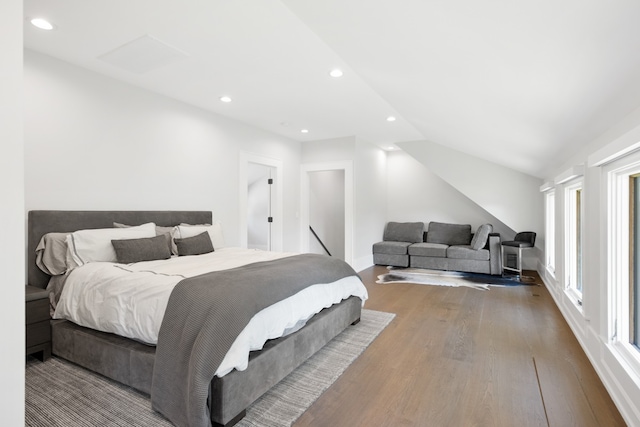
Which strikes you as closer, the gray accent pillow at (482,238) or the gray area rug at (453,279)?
the gray area rug at (453,279)

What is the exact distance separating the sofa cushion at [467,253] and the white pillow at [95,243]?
5202mm

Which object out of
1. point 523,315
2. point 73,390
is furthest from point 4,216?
point 523,315

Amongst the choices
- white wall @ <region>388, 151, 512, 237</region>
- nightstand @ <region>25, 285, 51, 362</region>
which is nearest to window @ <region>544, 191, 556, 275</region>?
white wall @ <region>388, 151, 512, 237</region>

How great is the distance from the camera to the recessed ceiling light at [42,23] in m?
2.32

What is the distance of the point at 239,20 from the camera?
7.45 ft

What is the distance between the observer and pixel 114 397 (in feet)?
6.57

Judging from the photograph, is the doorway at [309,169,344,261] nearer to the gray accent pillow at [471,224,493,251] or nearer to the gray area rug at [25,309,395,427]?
the gray accent pillow at [471,224,493,251]

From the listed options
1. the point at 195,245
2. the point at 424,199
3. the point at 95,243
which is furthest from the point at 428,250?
the point at 95,243


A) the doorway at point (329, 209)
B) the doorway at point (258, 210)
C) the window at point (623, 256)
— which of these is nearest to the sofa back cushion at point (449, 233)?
the doorway at point (329, 209)

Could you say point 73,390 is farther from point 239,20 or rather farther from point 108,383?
point 239,20

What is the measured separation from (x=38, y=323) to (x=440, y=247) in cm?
585

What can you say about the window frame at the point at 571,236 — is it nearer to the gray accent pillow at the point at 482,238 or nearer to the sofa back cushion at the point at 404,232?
the gray accent pillow at the point at 482,238

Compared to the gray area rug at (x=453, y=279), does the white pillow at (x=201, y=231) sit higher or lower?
higher

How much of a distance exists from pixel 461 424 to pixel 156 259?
2.81m
